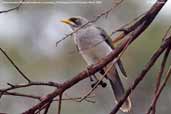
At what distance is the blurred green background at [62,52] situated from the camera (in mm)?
1570

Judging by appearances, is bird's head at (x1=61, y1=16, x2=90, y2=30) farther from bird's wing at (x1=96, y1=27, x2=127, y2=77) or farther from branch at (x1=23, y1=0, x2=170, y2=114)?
branch at (x1=23, y1=0, x2=170, y2=114)

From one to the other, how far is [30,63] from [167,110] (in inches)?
25.4

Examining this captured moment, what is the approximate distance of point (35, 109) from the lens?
87 centimetres

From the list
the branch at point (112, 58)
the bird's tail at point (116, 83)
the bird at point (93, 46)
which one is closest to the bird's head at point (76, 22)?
the bird at point (93, 46)

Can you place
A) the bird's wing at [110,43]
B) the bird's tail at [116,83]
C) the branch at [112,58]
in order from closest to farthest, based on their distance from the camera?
the branch at [112,58] < the bird's wing at [110,43] < the bird's tail at [116,83]

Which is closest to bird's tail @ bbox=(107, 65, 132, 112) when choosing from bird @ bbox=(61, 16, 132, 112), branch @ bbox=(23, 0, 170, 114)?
bird @ bbox=(61, 16, 132, 112)

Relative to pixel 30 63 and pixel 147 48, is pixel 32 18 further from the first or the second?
pixel 147 48

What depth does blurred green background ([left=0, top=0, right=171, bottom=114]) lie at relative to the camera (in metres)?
1.57

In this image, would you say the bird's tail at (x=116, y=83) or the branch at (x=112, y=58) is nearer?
the branch at (x=112, y=58)

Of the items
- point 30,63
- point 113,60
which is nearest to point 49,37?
point 30,63

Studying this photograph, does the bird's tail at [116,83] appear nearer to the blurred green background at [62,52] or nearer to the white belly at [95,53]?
the white belly at [95,53]

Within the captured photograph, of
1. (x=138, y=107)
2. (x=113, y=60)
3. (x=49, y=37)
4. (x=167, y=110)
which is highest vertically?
(x=113, y=60)

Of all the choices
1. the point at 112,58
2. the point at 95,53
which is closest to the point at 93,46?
A: the point at 95,53

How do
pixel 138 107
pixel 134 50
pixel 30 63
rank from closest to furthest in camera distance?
pixel 138 107 < pixel 134 50 < pixel 30 63
